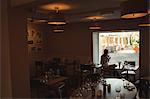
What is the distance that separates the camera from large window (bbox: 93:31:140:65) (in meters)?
9.72

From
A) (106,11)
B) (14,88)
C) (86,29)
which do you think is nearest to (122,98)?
(14,88)

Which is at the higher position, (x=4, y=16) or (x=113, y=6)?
(x=113, y=6)

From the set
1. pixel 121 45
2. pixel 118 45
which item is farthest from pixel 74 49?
pixel 121 45

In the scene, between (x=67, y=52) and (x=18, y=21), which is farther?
(x=67, y=52)

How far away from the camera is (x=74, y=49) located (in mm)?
10211

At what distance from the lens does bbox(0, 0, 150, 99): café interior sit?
12.1 feet

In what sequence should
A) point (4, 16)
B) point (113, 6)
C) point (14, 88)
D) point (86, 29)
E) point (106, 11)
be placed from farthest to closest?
point (86, 29)
point (106, 11)
point (113, 6)
point (14, 88)
point (4, 16)

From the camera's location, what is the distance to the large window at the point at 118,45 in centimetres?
972

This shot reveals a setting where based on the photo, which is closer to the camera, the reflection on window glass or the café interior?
the café interior

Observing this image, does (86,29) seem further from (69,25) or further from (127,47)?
(127,47)

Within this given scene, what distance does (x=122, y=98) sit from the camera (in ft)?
12.7

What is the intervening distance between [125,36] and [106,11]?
14.4ft

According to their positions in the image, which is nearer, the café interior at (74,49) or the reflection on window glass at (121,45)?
the café interior at (74,49)

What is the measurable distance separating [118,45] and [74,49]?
204 centimetres
